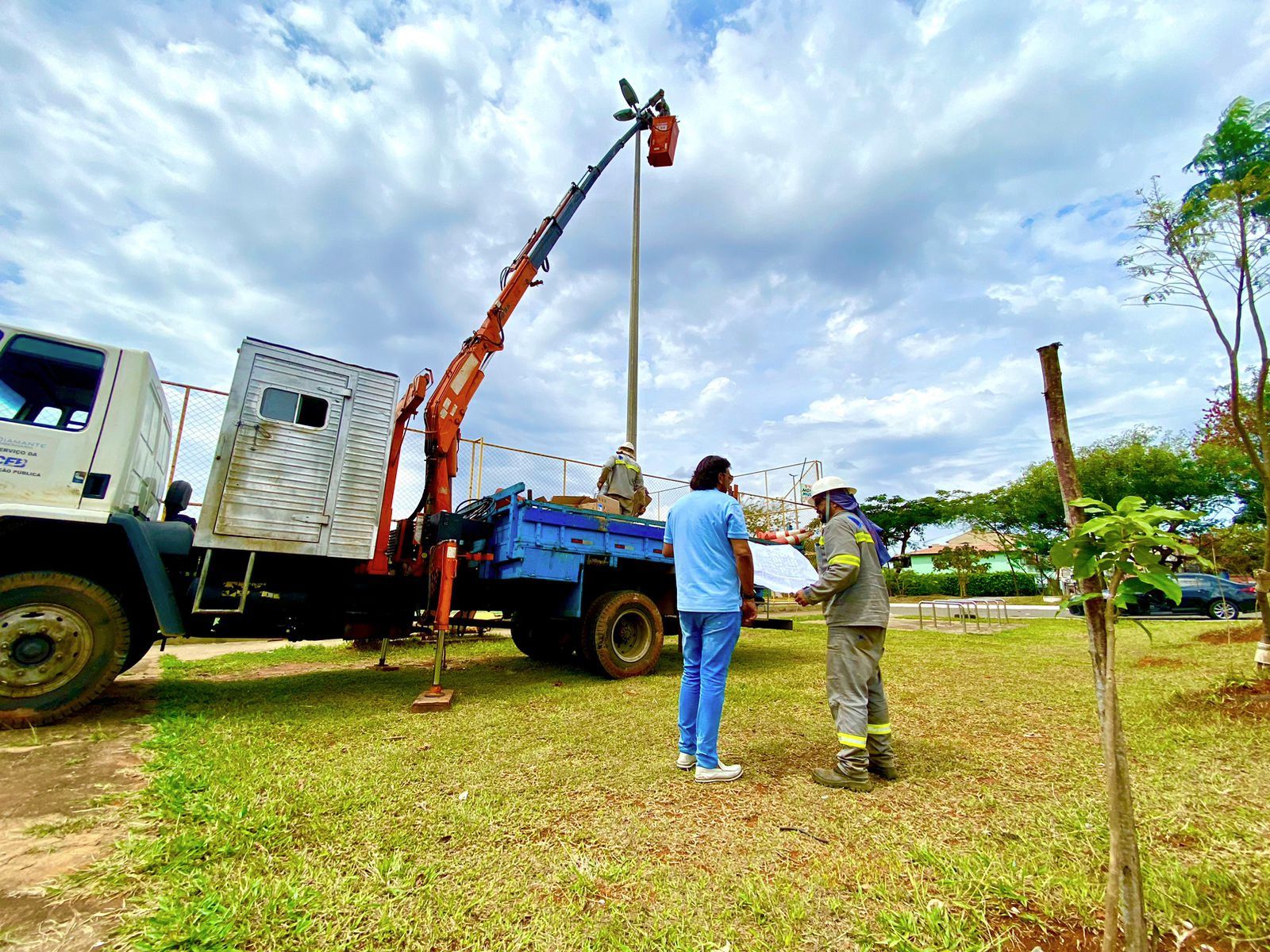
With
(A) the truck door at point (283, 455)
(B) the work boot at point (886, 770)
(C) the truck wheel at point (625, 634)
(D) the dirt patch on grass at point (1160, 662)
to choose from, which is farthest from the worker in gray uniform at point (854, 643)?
(D) the dirt patch on grass at point (1160, 662)

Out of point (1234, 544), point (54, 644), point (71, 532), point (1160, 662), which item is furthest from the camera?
point (1234, 544)

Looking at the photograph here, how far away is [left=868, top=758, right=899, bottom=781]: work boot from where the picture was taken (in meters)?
2.93

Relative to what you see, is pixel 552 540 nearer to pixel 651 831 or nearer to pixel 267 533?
pixel 267 533

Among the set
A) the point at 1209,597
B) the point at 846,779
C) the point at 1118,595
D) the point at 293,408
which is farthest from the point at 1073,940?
the point at 1209,597

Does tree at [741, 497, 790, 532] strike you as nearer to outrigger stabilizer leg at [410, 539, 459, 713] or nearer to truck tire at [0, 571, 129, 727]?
outrigger stabilizer leg at [410, 539, 459, 713]

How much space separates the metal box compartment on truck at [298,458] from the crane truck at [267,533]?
1 cm

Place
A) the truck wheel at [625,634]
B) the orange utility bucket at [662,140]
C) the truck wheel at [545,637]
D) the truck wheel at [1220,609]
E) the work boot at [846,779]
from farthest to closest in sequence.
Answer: the truck wheel at [1220,609] < the orange utility bucket at [662,140] < the truck wheel at [545,637] < the truck wheel at [625,634] < the work boot at [846,779]

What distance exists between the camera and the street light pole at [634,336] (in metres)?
8.88

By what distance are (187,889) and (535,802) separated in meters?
1.29

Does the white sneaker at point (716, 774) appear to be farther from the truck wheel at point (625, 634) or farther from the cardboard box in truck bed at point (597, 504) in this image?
the cardboard box in truck bed at point (597, 504)

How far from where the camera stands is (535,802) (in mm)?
2629

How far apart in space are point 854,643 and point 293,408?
4.82 metres

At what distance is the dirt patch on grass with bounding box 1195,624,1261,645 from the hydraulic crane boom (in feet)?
35.1

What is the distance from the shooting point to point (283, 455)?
190 inches
